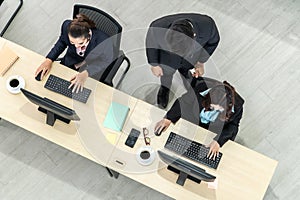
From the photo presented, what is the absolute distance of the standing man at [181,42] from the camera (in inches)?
132

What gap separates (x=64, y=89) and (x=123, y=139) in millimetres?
567

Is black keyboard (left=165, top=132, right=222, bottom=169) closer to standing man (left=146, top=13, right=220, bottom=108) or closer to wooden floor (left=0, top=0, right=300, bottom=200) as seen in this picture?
standing man (left=146, top=13, right=220, bottom=108)

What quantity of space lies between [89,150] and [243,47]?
1.83 m

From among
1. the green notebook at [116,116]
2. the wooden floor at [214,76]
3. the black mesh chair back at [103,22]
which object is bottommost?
the wooden floor at [214,76]

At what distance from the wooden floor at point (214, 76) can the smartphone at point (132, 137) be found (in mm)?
799

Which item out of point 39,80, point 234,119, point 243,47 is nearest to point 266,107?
point 243,47

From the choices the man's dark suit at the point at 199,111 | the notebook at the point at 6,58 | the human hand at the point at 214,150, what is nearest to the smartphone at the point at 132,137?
the man's dark suit at the point at 199,111

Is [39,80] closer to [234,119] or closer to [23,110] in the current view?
[23,110]

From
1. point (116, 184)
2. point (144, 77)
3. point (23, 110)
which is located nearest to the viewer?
point (23, 110)

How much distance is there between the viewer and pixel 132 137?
3529 mm

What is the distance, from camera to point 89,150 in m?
3.52

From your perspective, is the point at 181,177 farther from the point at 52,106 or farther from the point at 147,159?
the point at 52,106

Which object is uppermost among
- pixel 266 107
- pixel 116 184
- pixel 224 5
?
pixel 224 5

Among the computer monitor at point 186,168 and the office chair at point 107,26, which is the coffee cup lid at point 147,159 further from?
the office chair at point 107,26
